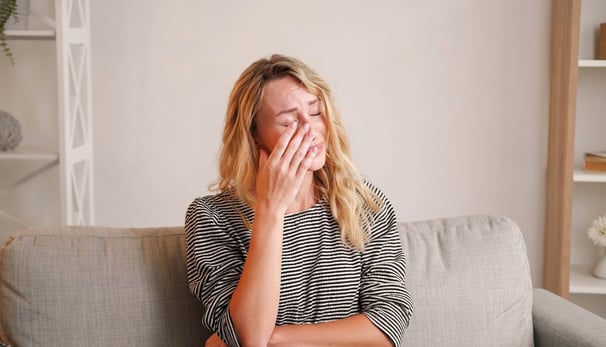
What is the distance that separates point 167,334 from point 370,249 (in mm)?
474

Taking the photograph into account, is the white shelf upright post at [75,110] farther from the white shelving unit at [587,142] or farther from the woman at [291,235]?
the white shelving unit at [587,142]

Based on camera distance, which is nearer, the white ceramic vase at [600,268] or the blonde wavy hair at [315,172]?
the blonde wavy hair at [315,172]

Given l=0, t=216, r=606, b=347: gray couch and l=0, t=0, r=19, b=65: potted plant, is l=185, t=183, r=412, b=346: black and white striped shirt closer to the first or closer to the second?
l=0, t=216, r=606, b=347: gray couch

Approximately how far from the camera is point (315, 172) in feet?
6.21

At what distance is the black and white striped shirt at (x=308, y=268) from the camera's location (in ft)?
5.60

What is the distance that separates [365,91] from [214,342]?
1.63 meters

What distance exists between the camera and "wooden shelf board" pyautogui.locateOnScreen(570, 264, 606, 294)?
2.96 m

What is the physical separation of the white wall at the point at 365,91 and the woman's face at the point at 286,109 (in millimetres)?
1310

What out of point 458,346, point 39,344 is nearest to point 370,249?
point 458,346

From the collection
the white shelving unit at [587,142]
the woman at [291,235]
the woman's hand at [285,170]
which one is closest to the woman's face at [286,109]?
the woman at [291,235]

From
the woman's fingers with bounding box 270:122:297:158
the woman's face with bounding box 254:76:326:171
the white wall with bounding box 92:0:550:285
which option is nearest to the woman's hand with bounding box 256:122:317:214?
the woman's fingers with bounding box 270:122:297:158

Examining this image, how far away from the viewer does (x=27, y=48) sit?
3102 millimetres

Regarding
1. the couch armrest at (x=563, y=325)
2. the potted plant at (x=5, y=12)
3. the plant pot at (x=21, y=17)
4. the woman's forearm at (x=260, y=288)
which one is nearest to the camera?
the woman's forearm at (x=260, y=288)

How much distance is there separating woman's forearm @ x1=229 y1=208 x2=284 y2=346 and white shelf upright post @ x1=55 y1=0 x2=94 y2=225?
141 centimetres
